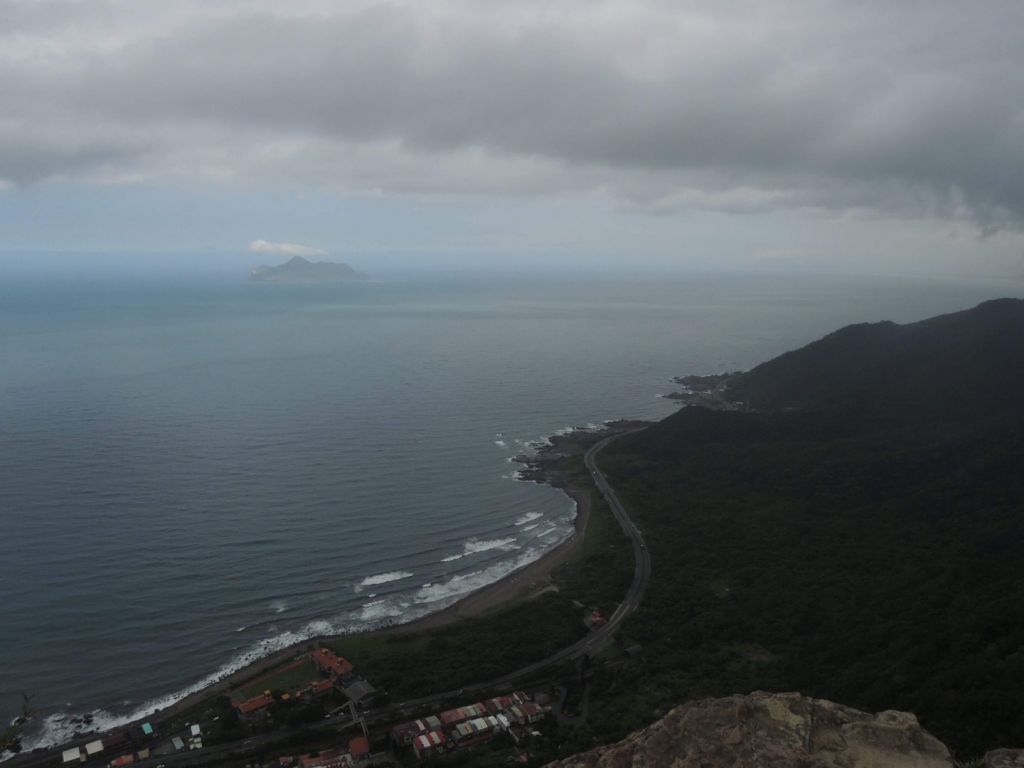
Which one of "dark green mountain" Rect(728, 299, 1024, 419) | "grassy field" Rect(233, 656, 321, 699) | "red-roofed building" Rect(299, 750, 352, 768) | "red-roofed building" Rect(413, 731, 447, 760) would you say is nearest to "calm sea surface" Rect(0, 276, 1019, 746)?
"grassy field" Rect(233, 656, 321, 699)

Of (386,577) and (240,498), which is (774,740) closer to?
(386,577)

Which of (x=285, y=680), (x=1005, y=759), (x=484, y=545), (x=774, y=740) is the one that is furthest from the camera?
(x=484, y=545)

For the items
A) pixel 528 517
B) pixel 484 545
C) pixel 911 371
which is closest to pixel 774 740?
pixel 484 545

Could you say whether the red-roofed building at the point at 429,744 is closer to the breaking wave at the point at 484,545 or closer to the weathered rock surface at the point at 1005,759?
the breaking wave at the point at 484,545

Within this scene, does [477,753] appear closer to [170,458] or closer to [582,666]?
[582,666]

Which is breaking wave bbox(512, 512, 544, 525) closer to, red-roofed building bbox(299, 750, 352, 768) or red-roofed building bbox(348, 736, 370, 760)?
red-roofed building bbox(348, 736, 370, 760)
